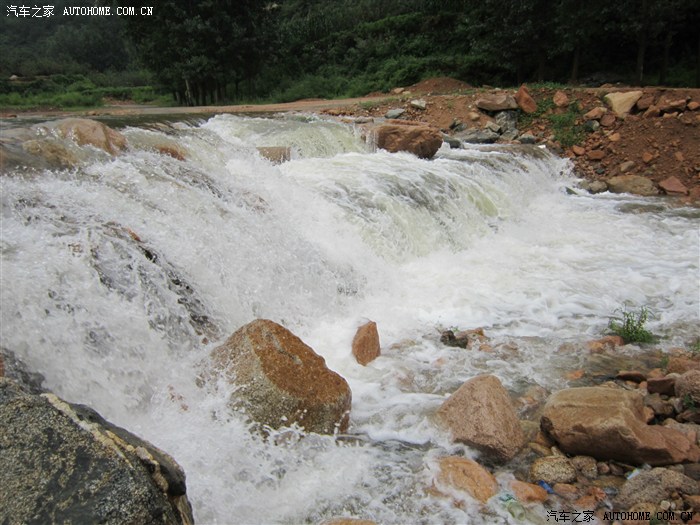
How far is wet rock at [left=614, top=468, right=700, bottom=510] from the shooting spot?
8.10 ft

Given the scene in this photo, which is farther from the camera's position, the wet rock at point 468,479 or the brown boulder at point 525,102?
the brown boulder at point 525,102

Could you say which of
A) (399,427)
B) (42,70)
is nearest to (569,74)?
(399,427)

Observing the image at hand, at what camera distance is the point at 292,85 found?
22.7 meters

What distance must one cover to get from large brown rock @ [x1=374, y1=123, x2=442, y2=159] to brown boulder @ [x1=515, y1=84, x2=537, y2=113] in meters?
4.45

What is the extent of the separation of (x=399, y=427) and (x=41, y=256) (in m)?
2.61

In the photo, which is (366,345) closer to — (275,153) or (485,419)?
(485,419)

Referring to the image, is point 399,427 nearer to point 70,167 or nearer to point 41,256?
point 41,256

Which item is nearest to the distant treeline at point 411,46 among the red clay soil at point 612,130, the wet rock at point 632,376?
the red clay soil at point 612,130

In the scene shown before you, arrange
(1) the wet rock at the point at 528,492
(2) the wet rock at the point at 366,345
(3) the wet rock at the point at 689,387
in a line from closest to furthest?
1. (1) the wet rock at the point at 528,492
2. (3) the wet rock at the point at 689,387
3. (2) the wet rock at the point at 366,345

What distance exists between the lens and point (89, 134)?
554 centimetres

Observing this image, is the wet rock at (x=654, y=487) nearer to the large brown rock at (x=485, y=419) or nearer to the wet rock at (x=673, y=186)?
the large brown rock at (x=485, y=419)

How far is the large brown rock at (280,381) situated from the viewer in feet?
9.76

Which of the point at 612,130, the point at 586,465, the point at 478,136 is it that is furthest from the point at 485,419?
the point at 612,130

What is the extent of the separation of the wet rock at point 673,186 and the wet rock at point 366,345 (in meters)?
8.31
